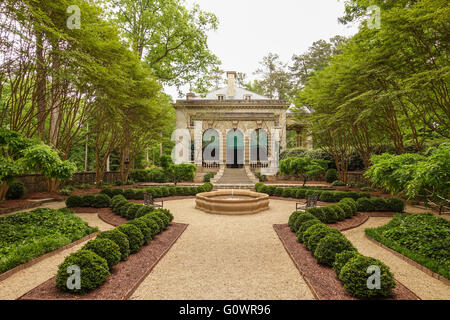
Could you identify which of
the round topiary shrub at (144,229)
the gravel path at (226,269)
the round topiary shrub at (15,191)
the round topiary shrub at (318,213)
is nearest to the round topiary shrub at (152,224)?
the round topiary shrub at (144,229)

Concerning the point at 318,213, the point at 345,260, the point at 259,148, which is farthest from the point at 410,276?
the point at 259,148

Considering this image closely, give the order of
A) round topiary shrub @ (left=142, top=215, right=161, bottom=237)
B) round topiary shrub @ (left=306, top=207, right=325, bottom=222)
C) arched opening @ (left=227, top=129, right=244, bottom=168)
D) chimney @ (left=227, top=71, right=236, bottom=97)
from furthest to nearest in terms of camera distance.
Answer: chimney @ (left=227, top=71, right=236, bottom=97) < arched opening @ (left=227, top=129, right=244, bottom=168) < round topiary shrub @ (left=306, top=207, right=325, bottom=222) < round topiary shrub @ (left=142, top=215, right=161, bottom=237)

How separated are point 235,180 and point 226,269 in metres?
17.8

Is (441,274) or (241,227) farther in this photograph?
(241,227)

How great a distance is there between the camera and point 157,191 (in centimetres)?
1459

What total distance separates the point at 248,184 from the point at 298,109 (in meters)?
7.64

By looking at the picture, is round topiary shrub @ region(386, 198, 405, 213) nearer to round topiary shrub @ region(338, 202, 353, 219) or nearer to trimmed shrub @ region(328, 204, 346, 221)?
round topiary shrub @ region(338, 202, 353, 219)

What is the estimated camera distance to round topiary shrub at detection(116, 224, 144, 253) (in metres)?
5.70

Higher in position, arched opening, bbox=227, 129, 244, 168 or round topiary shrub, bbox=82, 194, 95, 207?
arched opening, bbox=227, 129, 244, 168

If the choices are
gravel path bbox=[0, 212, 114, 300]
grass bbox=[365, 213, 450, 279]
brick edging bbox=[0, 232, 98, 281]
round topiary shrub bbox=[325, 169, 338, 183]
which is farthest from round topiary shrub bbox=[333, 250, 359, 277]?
round topiary shrub bbox=[325, 169, 338, 183]

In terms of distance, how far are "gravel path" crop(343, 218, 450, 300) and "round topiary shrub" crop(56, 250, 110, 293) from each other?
558cm
